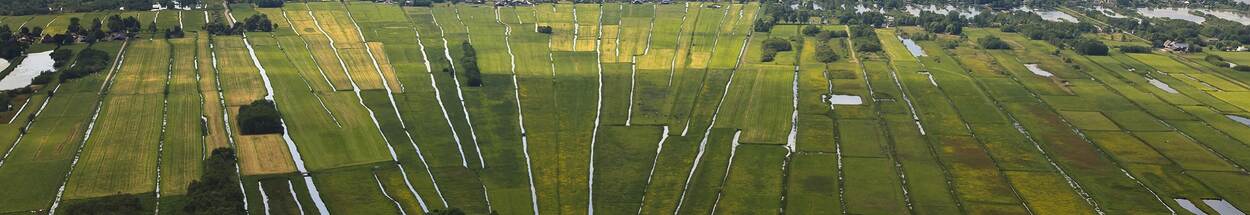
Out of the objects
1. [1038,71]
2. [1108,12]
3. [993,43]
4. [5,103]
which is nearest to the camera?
[5,103]

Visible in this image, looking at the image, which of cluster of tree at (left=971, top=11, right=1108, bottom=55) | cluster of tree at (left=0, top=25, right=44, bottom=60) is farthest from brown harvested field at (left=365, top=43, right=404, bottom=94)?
cluster of tree at (left=971, top=11, right=1108, bottom=55)

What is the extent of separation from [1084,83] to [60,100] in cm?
7650

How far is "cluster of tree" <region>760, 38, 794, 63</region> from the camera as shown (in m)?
116

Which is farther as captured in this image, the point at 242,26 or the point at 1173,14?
the point at 1173,14

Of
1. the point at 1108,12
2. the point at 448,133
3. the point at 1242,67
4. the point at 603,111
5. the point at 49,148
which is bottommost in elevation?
the point at 1108,12

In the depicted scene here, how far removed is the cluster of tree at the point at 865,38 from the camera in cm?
12094

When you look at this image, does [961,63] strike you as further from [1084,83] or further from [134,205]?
[134,205]

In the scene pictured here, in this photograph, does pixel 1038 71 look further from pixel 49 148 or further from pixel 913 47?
pixel 49 148

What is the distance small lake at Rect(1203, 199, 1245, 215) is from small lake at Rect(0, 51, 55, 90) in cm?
7858

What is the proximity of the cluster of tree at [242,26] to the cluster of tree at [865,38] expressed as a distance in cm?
5486

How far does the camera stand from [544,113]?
92688 millimetres

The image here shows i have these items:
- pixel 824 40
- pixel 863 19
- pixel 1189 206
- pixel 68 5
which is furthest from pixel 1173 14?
pixel 68 5

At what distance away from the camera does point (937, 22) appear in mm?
138500

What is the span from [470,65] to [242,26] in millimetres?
30364
